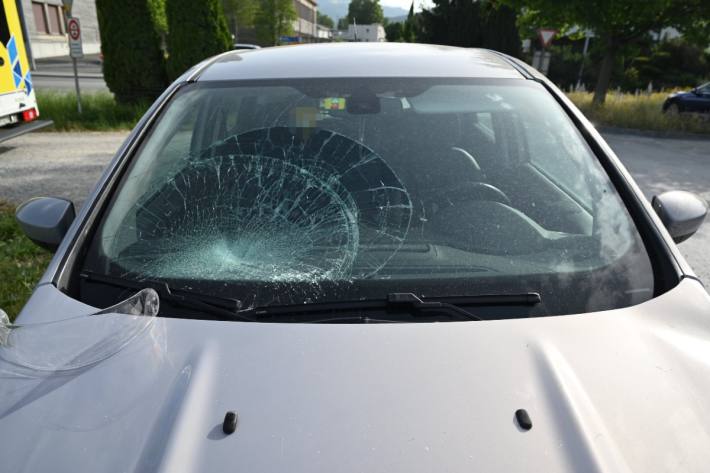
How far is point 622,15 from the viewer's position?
13.2 m

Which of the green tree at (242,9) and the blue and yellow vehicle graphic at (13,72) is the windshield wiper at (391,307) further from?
the green tree at (242,9)

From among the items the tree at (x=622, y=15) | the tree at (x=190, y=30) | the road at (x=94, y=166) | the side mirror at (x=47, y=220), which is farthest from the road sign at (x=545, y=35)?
the side mirror at (x=47, y=220)

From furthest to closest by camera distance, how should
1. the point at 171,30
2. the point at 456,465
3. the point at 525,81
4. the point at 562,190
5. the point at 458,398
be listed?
the point at 171,30 → the point at 525,81 → the point at 562,190 → the point at 458,398 → the point at 456,465

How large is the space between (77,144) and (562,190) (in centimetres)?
938

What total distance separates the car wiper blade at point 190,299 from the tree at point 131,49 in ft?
38.5

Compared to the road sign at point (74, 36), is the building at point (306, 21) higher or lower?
lower

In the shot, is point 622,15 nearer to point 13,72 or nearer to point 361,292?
point 13,72

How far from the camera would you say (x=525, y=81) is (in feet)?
6.88

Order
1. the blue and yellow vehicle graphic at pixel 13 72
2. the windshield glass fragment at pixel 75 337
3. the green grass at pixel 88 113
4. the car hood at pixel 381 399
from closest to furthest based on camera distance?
the car hood at pixel 381 399, the windshield glass fragment at pixel 75 337, the blue and yellow vehicle graphic at pixel 13 72, the green grass at pixel 88 113

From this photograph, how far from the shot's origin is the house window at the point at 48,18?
35844 millimetres

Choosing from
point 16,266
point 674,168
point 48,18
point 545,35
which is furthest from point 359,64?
point 48,18

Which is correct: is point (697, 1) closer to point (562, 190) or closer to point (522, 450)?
point (562, 190)

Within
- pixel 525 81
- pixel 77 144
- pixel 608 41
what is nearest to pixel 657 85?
pixel 608 41

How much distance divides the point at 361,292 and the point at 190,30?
12.0 m
